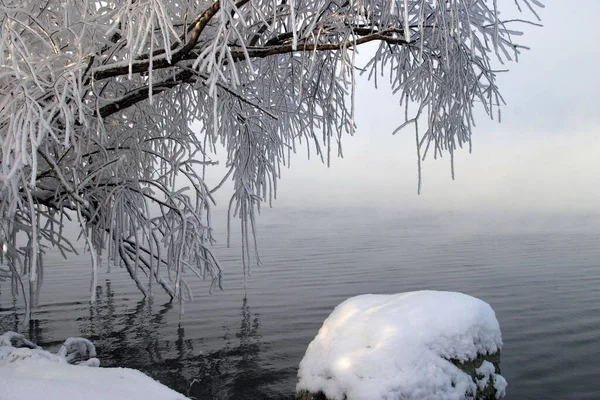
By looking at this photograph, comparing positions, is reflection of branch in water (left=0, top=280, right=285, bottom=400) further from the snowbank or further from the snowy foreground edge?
the snowbank

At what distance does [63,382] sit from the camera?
314 centimetres

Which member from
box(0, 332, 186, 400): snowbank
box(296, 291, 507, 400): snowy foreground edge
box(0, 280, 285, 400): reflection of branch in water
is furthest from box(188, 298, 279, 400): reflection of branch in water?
box(0, 332, 186, 400): snowbank

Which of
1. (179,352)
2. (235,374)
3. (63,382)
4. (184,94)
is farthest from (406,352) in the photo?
(184,94)

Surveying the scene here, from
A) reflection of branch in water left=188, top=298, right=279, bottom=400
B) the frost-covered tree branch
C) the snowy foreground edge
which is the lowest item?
reflection of branch in water left=188, top=298, right=279, bottom=400

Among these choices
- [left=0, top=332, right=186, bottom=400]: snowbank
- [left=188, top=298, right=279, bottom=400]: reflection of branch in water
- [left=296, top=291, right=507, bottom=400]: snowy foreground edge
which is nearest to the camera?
[left=0, top=332, right=186, bottom=400]: snowbank

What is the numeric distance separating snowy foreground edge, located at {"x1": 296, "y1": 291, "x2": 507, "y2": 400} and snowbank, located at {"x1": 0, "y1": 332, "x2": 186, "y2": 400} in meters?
1.30

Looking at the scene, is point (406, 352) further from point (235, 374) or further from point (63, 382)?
point (63, 382)

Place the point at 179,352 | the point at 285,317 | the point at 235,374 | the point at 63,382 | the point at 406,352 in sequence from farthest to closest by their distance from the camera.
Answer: the point at 285,317
the point at 179,352
the point at 235,374
the point at 406,352
the point at 63,382

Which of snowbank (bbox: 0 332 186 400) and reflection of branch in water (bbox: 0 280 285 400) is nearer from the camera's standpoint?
snowbank (bbox: 0 332 186 400)

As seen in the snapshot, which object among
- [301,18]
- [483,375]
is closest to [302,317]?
[483,375]

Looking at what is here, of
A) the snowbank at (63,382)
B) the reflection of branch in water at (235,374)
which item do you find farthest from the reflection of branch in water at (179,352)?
the snowbank at (63,382)

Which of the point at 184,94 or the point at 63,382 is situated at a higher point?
the point at 184,94

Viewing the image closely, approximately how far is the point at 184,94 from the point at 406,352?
4935mm

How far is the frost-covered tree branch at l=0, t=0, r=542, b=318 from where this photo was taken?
163 inches
